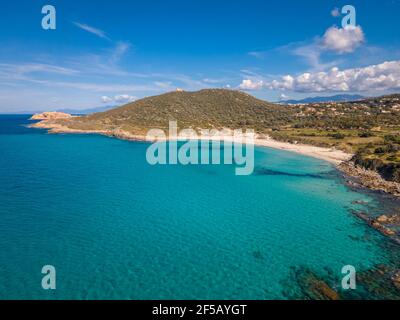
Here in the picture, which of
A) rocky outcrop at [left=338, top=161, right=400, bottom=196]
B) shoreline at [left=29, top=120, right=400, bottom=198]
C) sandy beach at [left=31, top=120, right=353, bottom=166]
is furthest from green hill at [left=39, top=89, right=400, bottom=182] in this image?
sandy beach at [left=31, top=120, right=353, bottom=166]

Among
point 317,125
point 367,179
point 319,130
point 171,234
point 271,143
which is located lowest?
point 171,234

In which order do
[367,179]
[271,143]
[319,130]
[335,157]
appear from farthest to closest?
[319,130], [271,143], [335,157], [367,179]

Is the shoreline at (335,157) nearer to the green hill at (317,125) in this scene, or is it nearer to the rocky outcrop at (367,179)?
the rocky outcrop at (367,179)

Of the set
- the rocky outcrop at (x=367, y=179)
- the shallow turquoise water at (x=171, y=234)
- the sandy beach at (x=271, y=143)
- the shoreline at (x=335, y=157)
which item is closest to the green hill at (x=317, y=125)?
the rocky outcrop at (x=367, y=179)

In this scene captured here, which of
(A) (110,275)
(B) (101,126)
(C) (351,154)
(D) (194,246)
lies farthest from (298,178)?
(B) (101,126)

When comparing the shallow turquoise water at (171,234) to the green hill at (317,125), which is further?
the green hill at (317,125)

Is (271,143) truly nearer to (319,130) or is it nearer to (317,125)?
(319,130)

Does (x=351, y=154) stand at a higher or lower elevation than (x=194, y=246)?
higher

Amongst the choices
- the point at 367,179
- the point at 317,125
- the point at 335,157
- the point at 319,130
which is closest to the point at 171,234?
the point at 367,179
